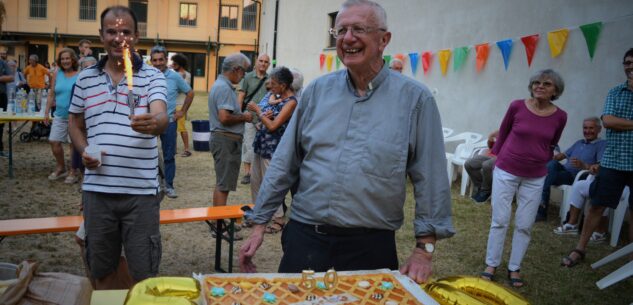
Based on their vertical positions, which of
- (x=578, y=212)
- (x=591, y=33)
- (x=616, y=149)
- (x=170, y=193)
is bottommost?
(x=170, y=193)

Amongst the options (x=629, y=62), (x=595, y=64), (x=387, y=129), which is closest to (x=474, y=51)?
(x=595, y=64)

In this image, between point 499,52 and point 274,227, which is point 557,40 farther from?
point 274,227

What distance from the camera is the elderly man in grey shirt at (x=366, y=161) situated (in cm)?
205

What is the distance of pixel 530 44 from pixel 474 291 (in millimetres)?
6959

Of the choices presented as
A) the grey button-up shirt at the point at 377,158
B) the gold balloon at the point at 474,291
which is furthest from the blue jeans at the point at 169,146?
the gold balloon at the point at 474,291

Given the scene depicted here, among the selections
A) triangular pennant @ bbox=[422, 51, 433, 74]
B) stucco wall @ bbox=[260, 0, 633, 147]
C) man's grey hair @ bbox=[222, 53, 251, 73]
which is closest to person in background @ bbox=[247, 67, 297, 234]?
man's grey hair @ bbox=[222, 53, 251, 73]

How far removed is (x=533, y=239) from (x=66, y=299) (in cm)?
570

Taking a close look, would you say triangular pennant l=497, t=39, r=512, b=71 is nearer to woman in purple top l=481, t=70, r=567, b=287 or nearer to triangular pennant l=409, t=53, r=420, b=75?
triangular pennant l=409, t=53, r=420, b=75

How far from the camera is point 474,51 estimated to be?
917 centimetres

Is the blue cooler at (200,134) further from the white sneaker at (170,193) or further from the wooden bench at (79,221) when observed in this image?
the wooden bench at (79,221)

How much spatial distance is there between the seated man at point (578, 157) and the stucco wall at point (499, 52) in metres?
0.67

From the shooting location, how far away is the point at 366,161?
6.68 ft

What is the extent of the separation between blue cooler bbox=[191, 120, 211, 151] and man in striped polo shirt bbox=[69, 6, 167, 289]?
8253 mm

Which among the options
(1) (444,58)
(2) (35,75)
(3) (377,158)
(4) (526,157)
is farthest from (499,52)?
(2) (35,75)
